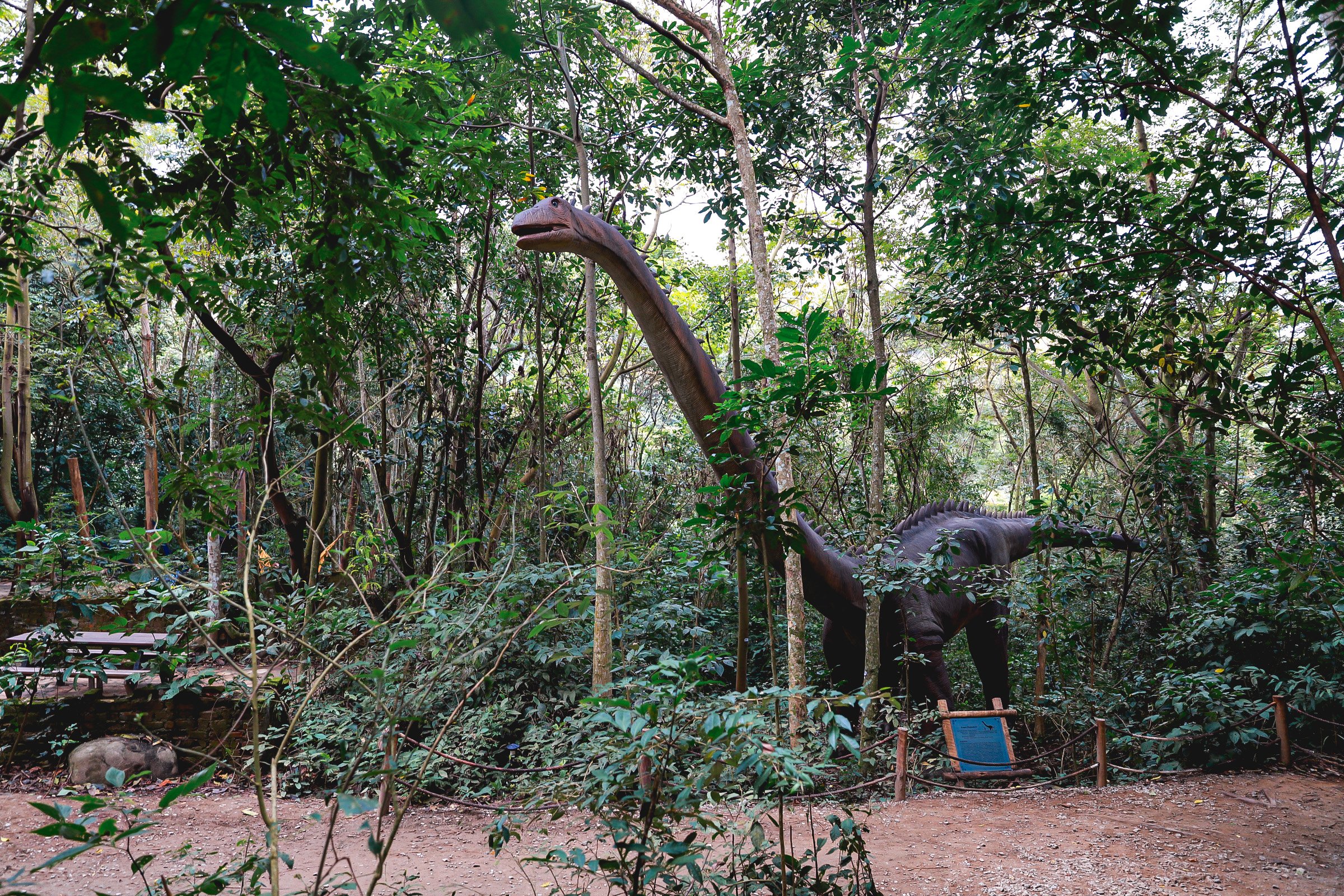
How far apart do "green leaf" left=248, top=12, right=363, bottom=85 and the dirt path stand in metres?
2.56

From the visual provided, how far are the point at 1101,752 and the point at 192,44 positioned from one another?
521cm

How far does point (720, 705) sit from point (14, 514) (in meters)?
11.2

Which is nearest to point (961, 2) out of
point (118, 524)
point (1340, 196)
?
point (1340, 196)

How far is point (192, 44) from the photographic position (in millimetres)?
857

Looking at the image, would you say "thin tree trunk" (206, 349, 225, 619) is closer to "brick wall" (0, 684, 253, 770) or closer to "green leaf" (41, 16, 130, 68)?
"brick wall" (0, 684, 253, 770)

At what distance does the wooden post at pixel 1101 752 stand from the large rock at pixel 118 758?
601 cm

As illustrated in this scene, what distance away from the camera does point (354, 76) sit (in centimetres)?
86

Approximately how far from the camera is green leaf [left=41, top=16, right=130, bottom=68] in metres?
0.80

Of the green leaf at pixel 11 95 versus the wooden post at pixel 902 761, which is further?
the wooden post at pixel 902 761

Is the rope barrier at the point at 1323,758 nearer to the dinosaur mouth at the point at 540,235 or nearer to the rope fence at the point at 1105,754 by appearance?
the rope fence at the point at 1105,754

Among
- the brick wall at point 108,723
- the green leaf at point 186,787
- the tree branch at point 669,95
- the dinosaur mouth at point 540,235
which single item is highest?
the tree branch at point 669,95

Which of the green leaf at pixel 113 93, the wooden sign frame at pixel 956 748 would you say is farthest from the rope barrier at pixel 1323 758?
the green leaf at pixel 113 93

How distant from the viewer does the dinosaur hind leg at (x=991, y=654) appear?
6141 millimetres

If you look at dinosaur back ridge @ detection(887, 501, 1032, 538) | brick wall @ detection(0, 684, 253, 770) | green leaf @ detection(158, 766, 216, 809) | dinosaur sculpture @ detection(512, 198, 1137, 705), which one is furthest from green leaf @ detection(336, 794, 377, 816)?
brick wall @ detection(0, 684, 253, 770)
